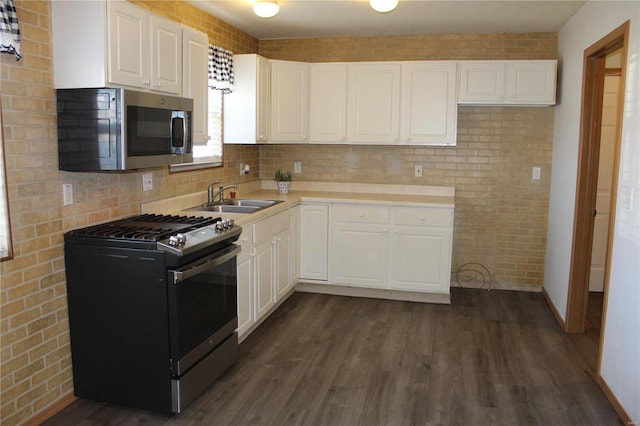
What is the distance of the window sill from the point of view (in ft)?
12.8

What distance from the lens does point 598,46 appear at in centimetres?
360

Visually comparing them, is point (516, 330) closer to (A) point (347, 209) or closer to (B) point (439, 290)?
(B) point (439, 290)

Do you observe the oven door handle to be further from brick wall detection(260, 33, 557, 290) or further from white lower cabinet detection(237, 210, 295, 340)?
brick wall detection(260, 33, 557, 290)

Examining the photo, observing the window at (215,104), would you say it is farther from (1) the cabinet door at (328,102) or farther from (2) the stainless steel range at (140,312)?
(2) the stainless steel range at (140,312)

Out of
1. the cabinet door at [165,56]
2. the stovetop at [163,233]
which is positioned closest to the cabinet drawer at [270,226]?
the stovetop at [163,233]

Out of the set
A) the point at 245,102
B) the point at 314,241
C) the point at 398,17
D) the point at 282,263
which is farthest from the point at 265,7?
the point at 314,241

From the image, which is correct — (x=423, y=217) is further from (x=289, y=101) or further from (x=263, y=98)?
(x=263, y=98)

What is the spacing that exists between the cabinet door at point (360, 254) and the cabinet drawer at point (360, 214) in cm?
5

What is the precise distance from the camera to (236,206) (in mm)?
4328

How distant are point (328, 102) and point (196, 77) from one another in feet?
5.80

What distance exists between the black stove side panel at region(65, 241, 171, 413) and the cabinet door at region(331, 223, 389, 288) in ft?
7.95

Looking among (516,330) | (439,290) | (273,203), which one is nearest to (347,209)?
(273,203)

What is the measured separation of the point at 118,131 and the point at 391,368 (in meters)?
2.19

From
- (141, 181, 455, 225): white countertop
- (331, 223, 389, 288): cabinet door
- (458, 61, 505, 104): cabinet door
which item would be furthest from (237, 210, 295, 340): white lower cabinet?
(458, 61, 505, 104): cabinet door
